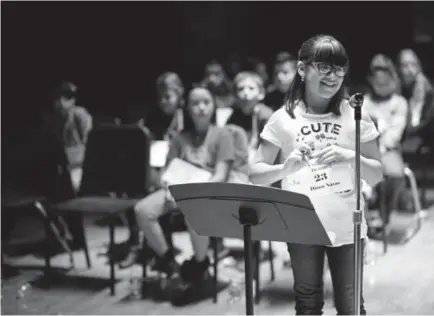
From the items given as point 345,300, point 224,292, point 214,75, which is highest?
point 214,75

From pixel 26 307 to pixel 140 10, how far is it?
16.5ft

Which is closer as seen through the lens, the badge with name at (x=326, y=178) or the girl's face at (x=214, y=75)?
the badge with name at (x=326, y=178)

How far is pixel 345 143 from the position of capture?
2.21 metres

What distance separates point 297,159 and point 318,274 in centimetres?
41

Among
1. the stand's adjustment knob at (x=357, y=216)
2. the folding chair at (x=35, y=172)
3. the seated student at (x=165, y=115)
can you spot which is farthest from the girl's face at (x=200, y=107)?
the stand's adjustment knob at (x=357, y=216)

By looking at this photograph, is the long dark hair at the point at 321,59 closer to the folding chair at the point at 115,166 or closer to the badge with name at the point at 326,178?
the badge with name at the point at 326,178

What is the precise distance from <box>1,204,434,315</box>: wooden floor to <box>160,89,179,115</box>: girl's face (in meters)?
1.04

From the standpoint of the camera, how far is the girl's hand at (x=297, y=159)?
Answer: 2119 millimetres

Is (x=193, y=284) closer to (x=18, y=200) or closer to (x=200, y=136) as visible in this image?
(x=200, y=136)

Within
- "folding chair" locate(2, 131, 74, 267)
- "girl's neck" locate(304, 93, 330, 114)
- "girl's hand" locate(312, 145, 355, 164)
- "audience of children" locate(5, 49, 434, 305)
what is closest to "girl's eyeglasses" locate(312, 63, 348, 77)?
"girl's neck" locate(304, 93, 330, 114)

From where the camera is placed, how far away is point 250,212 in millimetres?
2000

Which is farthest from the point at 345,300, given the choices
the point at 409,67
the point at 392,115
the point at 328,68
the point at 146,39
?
the point at 146,39

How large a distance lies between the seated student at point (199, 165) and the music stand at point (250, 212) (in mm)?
1759

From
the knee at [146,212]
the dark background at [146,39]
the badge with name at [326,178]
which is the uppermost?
the dark background at [146,39]
